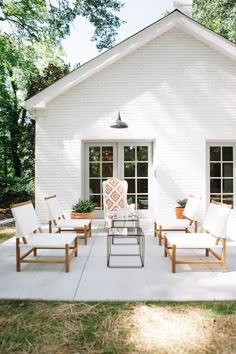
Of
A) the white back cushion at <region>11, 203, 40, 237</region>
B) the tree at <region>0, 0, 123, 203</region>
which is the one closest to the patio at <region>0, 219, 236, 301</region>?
the white back cushion at <region>11, 203, 40, 237</region>

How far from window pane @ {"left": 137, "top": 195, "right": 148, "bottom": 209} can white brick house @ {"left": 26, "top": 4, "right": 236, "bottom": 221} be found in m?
0.40

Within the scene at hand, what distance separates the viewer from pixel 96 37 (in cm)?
1230

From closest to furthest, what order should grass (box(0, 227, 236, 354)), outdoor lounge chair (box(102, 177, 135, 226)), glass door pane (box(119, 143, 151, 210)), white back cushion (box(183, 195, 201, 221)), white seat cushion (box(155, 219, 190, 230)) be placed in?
grass (box(0, 227, 236, 354)), white seat cushion (box(155, 219, 190, 230)), white back cushion (box(183, 195, 201, 221)), outdoor lounge chair (box(102, 177, 135, 226)), glass door pane (box(119, 143, 151, 210))

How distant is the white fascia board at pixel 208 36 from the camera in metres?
7.38

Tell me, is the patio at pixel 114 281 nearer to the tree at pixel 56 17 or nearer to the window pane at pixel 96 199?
the window pane at pixel 96 199

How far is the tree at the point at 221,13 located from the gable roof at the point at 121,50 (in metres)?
7.62

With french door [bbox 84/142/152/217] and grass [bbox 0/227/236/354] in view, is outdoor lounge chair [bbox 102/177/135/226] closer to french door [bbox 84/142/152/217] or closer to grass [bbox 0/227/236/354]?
french door [bbox 84/142/152/217]

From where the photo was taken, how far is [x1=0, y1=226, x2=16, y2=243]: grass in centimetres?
609

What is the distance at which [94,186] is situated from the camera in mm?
8062

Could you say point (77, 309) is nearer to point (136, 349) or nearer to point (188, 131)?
point (136, 349)

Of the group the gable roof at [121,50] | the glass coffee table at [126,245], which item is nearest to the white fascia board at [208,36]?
the gable roof at [121,50]

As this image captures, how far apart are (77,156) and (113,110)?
1516 millimetres

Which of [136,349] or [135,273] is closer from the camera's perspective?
[136,349]

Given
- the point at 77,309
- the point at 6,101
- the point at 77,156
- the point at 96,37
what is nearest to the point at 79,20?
the point at 96,37
